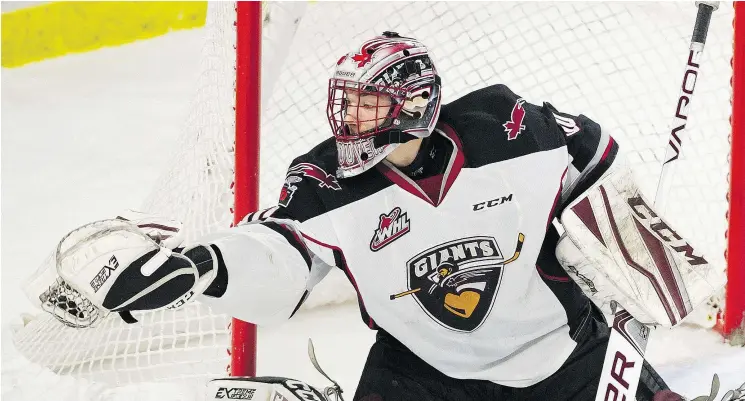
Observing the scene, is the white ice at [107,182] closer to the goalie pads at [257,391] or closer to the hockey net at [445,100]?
the hockey net at [445,100]

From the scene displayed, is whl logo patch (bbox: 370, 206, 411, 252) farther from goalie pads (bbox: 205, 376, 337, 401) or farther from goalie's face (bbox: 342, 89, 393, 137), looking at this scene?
goalie pads (bbox: 205, 376, 337, 401)

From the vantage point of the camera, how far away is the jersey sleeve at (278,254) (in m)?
1.83

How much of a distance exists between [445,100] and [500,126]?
1519 mm

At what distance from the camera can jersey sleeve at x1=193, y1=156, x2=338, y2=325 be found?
183 centimetres

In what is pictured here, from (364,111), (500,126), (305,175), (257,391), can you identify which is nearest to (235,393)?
(257,391)

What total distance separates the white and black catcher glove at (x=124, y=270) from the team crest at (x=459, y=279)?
0.40 meters

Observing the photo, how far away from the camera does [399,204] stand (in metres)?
1.92

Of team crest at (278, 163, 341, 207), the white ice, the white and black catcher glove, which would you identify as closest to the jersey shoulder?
team crest at (278, 163, 341, 207)

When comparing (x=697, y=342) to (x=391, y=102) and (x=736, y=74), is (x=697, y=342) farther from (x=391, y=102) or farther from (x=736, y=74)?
(x=391, y=102)

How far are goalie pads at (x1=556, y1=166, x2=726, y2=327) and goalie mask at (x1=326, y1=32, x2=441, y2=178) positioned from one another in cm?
33

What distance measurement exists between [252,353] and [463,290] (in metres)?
0.74

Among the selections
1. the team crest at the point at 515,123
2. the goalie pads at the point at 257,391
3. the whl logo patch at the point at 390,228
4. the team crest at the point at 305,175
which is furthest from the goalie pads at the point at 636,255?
the goalie pads at the point at 257,391

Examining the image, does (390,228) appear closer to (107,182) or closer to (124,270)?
(124,270)

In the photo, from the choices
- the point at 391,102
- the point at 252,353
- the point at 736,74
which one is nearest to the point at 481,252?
the point at 391,102
